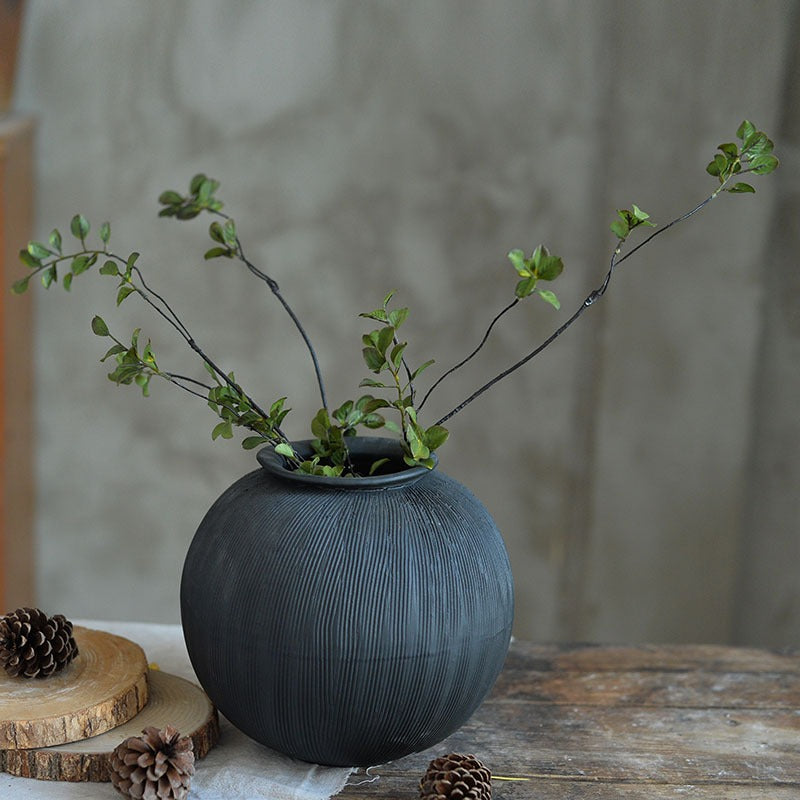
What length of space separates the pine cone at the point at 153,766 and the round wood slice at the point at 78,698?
0.06 meters

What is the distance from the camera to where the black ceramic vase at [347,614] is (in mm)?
788

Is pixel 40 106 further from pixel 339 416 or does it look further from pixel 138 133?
pixel 339 416

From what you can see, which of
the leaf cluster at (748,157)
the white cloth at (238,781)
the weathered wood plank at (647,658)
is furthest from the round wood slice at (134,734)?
the leaf cluster at (748,157)

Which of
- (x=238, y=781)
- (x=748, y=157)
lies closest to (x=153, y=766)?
(x=238, y=781)

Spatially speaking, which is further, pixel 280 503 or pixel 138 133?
pixel 138 133

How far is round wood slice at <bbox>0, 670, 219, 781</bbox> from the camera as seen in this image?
83cm

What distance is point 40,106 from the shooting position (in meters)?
1.93

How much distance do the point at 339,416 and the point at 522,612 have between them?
4.20ft

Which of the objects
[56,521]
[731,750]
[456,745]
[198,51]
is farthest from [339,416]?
[56,521]

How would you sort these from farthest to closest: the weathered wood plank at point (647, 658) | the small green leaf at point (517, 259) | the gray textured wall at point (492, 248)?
the gray textured wall at point (492, 248), the weathered wood plank at point (647, 658), the small green leaf at point (517, 259)

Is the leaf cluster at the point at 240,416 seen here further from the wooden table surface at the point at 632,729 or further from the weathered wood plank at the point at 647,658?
the weathered wood plank at the point at 647,658

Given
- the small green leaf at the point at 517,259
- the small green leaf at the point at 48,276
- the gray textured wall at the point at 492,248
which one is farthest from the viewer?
the gray textured wall at the point at 492,248

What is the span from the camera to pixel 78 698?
865mm

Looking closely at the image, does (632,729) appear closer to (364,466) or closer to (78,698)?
(364,466)
